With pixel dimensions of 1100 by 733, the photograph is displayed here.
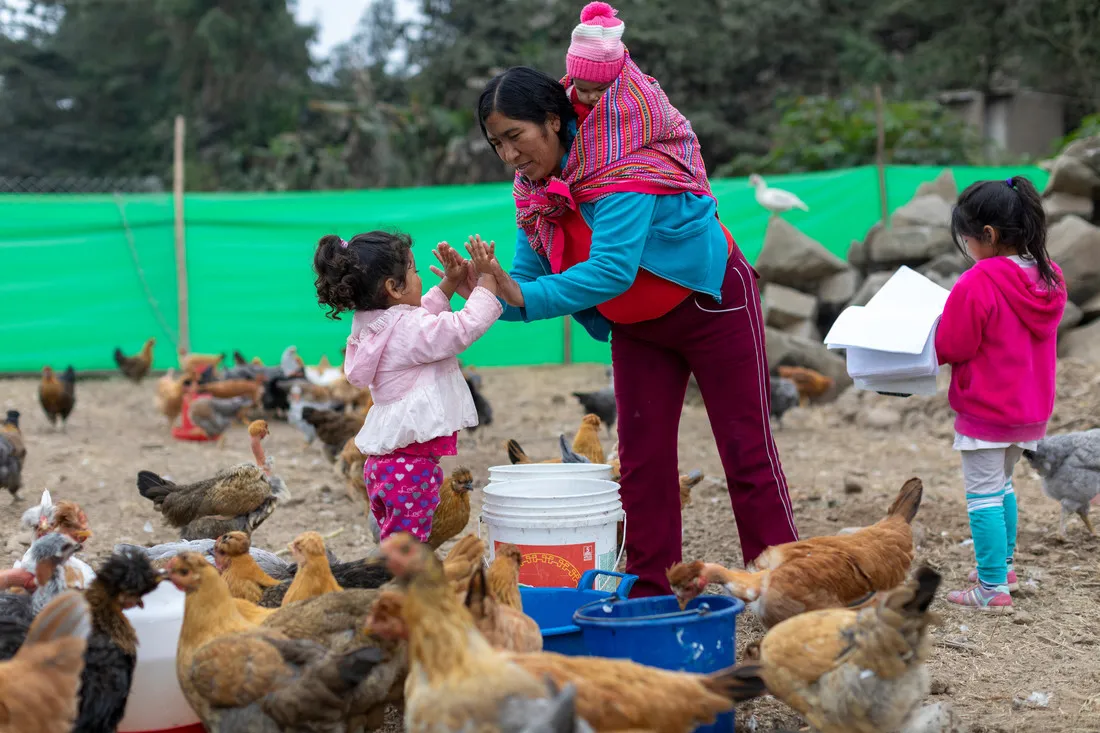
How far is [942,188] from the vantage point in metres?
12.0

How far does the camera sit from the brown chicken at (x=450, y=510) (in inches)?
193

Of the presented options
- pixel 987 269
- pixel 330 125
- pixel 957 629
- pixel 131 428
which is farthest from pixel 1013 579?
pixel 330 125

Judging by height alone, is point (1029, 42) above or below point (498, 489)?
above

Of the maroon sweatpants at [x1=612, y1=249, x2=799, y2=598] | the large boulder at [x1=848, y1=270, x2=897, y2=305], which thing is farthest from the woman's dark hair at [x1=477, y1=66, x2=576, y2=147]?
the large boulder at [x1=848, y1=270, x2=897, y2=305]

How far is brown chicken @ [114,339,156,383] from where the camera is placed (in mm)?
12031

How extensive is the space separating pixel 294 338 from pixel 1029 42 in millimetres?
15507

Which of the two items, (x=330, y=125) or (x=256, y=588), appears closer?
(x=256, y=588)

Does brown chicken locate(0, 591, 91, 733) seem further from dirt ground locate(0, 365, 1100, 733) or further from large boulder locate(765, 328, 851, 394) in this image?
large boulder locate(765, 328, 851, 394)

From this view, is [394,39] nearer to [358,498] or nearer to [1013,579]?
[358,498]

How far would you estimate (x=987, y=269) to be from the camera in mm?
4297

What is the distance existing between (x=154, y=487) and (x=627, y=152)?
343 centimetres

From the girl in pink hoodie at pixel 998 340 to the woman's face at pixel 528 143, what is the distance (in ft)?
5.99

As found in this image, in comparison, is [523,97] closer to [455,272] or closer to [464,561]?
[455,272]

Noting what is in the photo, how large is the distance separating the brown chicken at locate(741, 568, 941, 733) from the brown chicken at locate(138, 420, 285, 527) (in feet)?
10.4
